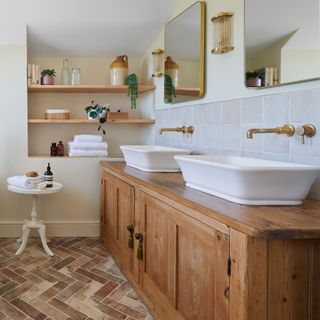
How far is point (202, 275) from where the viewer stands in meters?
1.41

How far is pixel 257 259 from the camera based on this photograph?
3.53ft

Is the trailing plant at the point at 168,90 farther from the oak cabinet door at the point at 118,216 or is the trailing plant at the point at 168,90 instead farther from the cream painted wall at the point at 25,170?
the oak cabinet door at the point at 118,216

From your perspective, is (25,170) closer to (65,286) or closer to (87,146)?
(87,146)

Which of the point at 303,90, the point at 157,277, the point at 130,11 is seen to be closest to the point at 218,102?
the point at 303,90

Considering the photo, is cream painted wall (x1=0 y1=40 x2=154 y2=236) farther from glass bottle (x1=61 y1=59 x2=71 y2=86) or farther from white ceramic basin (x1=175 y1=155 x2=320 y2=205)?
white ceramic basin (x1=175 y1=155 x2=320 y2=205)

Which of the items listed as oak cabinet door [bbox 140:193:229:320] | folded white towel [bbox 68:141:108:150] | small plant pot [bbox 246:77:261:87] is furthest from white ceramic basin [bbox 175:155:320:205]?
folded white towel [bbox 68:141:108:150]

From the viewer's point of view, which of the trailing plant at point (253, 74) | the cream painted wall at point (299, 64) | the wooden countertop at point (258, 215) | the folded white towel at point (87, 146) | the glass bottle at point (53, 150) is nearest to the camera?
the wooden countertop at point (258, 215)

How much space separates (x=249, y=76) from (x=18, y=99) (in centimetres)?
243

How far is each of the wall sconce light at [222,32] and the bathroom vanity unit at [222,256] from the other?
90 centimetres

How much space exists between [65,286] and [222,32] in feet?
6.84

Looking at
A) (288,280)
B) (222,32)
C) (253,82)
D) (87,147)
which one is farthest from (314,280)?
(87,147)

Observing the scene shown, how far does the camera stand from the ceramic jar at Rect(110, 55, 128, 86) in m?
3.58

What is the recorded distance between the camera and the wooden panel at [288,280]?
1.09 meters

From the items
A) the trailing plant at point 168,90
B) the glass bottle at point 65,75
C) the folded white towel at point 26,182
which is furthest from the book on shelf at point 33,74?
the trailing plant at point 168,90
